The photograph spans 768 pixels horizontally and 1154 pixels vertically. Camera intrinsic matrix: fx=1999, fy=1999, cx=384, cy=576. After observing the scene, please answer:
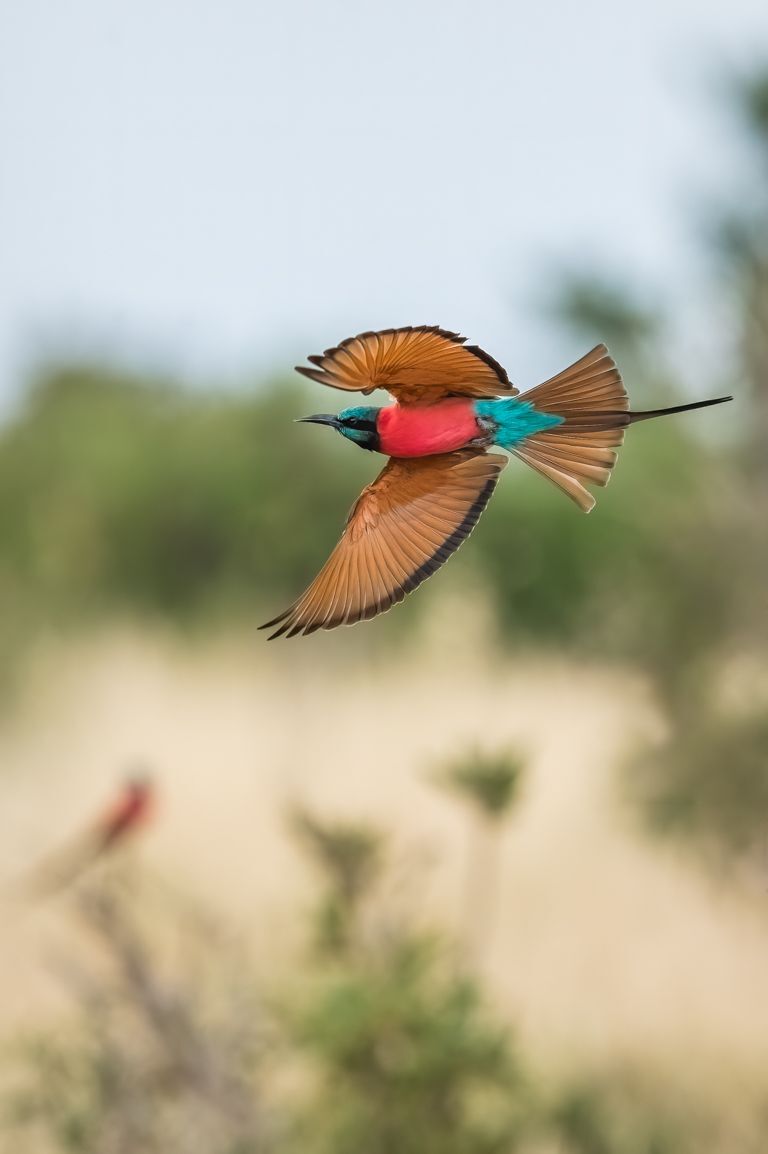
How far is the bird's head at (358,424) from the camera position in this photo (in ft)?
7.01

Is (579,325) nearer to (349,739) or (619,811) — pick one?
(619,811)

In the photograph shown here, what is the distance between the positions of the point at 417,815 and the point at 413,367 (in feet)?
27.3

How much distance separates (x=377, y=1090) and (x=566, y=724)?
588 centimetres

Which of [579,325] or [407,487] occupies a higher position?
[579,325]

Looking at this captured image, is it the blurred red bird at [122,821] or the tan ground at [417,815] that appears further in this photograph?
the tan ground at [417,815]

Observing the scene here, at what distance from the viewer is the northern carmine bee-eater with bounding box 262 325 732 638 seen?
2.08 m

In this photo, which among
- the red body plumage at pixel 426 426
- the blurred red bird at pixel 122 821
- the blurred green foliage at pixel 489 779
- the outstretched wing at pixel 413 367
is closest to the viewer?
the outstretched wing at pixel 413 367

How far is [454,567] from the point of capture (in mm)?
16312

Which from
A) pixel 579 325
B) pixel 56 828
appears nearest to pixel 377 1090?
pixel 579 325

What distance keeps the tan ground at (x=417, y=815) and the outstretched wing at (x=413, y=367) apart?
2.62m

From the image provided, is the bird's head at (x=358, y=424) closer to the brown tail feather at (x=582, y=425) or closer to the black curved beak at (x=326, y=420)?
the black curved beak at (x=326, y=420)

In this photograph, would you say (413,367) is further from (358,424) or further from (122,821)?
(122,821)

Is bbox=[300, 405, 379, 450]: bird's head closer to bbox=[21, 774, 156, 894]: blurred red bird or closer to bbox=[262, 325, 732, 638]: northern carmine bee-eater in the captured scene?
bbox=[262, 325, 732, 638]: northern carmine bee-eater

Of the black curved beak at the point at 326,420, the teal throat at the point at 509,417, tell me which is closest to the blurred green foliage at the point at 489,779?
the teal throat at the point at 509,417
